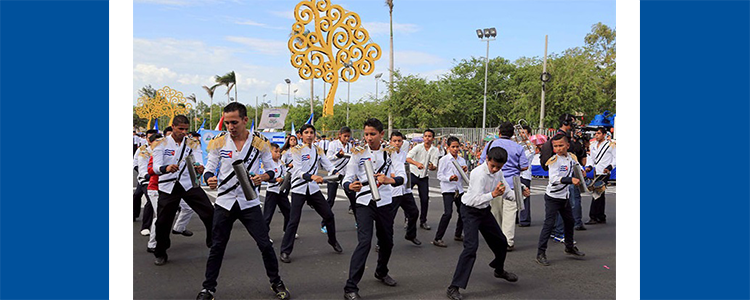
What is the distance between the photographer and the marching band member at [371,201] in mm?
5465

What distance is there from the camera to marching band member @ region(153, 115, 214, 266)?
678cm

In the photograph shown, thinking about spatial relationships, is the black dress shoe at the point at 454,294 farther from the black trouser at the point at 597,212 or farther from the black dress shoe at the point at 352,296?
the black trouser at the point at 597,212

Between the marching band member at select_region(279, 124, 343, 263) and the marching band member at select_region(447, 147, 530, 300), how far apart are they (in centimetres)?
184

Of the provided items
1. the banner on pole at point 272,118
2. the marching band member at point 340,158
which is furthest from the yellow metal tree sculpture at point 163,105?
the marching band member at point 340,158

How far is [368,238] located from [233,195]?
4.51 ft

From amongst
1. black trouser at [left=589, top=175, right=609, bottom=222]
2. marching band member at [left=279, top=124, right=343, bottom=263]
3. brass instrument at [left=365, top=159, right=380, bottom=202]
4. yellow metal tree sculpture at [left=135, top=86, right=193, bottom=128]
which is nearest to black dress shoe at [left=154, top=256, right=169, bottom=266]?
marching band member at [left=279, top=124, right=343, bottom=263]

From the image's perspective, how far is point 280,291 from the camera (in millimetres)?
5379

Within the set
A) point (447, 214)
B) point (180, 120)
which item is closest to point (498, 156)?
point (447, 214)

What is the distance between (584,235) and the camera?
9125 millimetres

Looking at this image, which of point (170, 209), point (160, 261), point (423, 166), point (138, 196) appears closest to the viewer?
point (160, 261)

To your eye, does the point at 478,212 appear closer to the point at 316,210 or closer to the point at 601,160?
the point at 316,210

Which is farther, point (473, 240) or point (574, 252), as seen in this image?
point (574, 252)

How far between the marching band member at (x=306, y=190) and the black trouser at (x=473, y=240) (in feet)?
6.09
